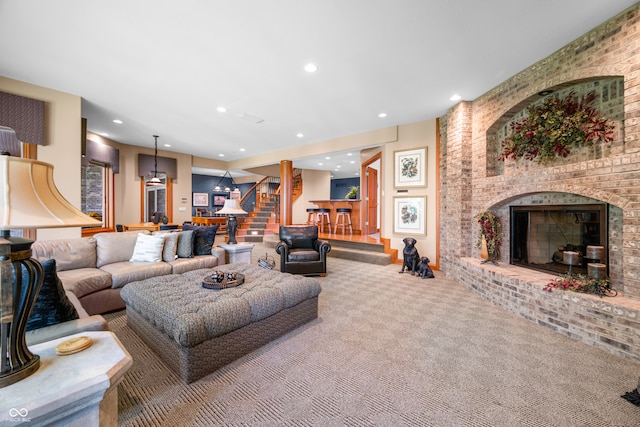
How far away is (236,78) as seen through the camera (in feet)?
12.1

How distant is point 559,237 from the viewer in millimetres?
3369

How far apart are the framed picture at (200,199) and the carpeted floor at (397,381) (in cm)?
998

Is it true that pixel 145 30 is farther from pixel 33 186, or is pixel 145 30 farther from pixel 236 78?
pixel 33 186

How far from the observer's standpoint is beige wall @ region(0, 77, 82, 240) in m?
3.94

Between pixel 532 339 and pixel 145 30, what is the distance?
4987 mm

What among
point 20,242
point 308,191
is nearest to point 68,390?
point 20,242

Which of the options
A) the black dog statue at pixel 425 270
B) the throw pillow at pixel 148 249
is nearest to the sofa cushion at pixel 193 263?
the throw pillow at pixel 148 249

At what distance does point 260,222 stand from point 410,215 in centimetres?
622

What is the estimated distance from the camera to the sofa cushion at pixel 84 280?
2.74m

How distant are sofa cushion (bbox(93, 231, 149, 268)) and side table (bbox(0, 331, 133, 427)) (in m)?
2.71

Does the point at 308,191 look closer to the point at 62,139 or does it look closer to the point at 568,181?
the point at 62,139

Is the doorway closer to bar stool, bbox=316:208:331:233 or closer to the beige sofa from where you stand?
bar stool, bbox=316:208:331:233

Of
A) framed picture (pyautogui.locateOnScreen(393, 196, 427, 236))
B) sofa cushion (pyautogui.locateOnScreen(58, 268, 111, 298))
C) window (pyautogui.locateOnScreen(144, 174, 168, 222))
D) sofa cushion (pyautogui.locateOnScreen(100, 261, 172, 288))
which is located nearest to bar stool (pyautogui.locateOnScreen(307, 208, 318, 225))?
framed picture (pyautogui.locateOnScreen(393, 196, 427, 236))

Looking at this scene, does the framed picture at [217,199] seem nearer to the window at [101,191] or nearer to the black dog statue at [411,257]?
the window at [101,191]
